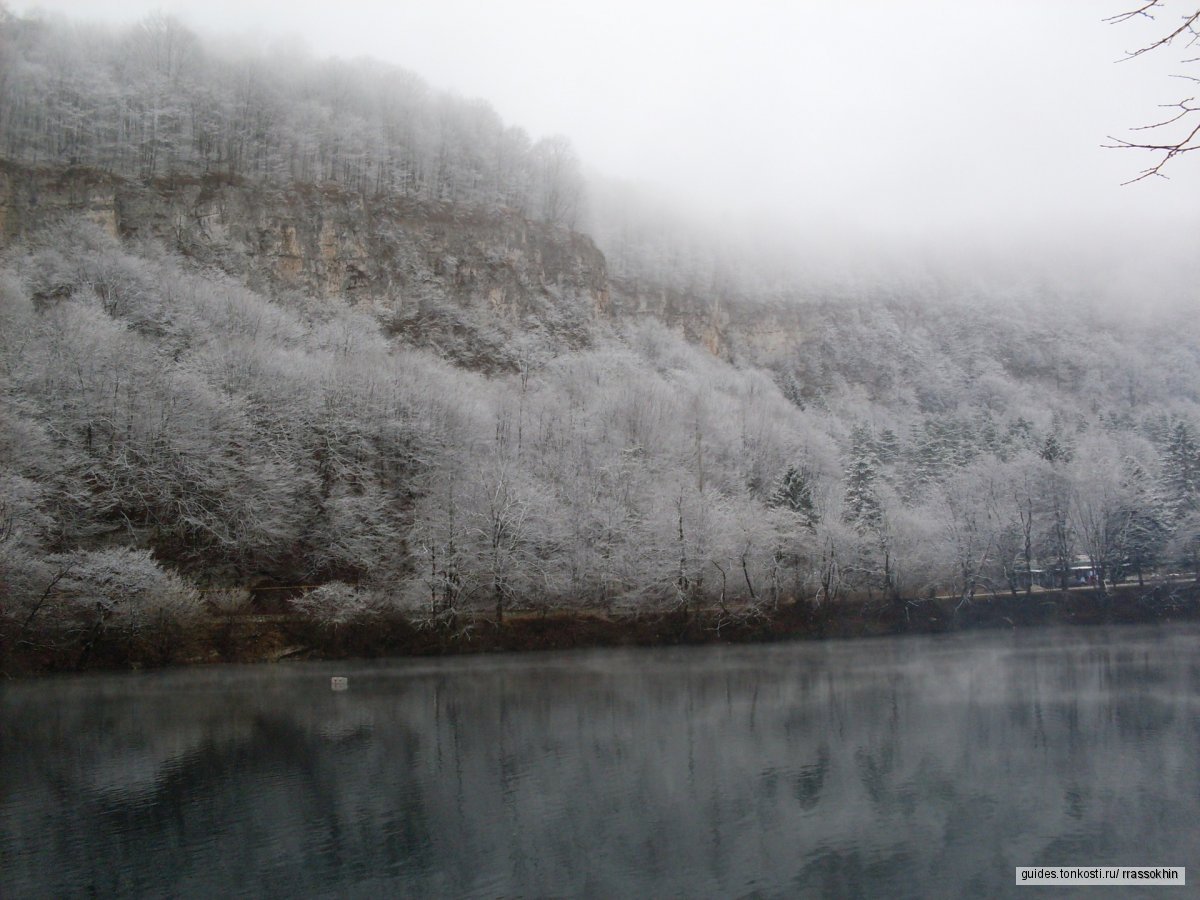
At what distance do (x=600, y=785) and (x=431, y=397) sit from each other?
4073cm

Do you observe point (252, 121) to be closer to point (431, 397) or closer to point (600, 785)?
point (431, 397)

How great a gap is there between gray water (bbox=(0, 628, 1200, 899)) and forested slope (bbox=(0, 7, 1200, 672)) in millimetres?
13061

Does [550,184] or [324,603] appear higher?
[550,184]

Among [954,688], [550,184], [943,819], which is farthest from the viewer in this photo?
[550,184]

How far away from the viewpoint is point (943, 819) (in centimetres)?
1529

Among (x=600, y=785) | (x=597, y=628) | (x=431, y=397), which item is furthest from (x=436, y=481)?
(x=600, y=785)

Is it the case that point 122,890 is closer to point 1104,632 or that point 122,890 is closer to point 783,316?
point 1104,632

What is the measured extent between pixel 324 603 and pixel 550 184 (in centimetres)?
7774

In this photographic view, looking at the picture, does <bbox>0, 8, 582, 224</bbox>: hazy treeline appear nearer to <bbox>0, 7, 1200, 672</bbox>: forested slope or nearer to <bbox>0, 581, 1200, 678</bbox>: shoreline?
<bbox>0, 7, 1200, 672</bbox>: forested slope

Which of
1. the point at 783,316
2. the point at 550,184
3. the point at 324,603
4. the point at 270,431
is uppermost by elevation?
the point at 550,184

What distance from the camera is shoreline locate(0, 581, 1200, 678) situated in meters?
37.2

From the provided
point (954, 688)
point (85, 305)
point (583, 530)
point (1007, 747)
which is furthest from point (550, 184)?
point (1007, 747)

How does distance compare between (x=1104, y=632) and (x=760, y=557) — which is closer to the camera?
(x=1104, y=632)

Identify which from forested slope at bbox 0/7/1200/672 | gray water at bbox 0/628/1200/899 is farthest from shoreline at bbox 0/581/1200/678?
gray water at bbox 0/628/1200/899
